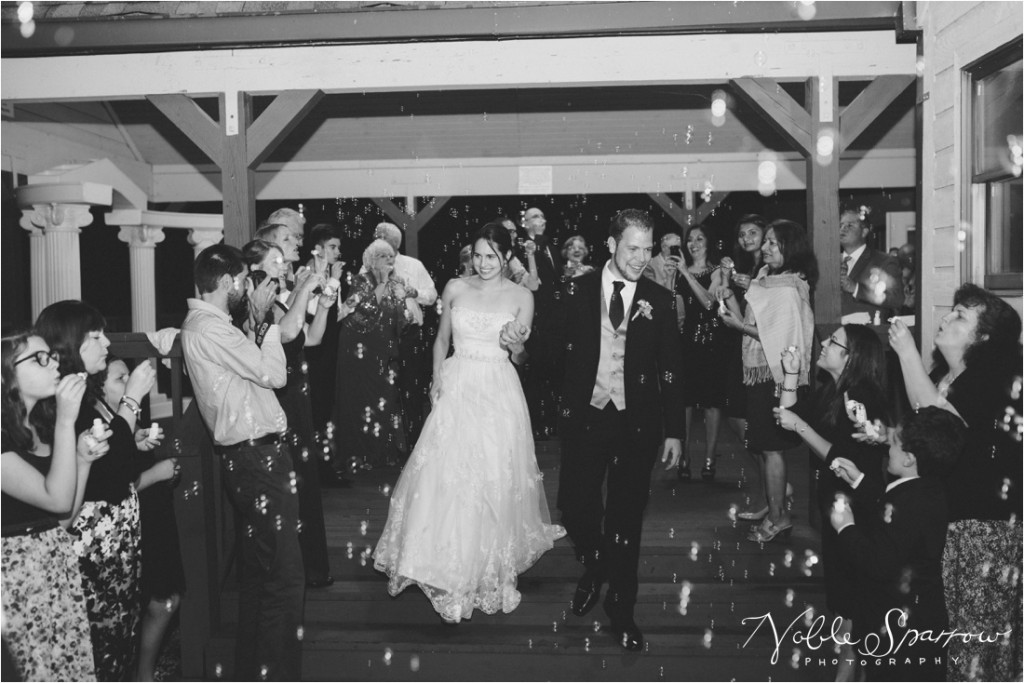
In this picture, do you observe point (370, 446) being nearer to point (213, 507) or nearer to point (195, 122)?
point (213, 507)

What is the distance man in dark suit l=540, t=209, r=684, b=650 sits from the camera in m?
4.14

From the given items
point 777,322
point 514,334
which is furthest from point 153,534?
point 777,322

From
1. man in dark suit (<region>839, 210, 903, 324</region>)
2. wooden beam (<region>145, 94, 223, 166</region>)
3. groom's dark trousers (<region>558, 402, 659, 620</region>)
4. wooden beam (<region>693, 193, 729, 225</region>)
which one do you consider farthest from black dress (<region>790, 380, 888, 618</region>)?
wooden beam (<region>693, 193, 729, 225</region>)

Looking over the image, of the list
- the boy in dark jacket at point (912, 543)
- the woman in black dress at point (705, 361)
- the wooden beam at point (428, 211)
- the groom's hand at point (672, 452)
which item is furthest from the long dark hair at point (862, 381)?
the wooden beam at point (428, 211)

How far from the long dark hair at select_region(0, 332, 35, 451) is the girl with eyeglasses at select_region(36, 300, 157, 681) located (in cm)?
36

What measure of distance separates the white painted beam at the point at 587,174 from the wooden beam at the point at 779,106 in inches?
168

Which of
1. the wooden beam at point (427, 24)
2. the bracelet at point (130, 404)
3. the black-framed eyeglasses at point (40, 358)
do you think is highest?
the wooden beam at point (427, 24)

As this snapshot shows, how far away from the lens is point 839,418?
12.4 feet

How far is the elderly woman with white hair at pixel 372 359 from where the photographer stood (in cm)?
648

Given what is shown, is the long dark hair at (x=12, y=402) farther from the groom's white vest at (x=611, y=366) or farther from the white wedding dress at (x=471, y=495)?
the groom's white vest at (x=611, y=366)

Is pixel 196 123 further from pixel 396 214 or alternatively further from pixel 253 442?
pixel 396 214

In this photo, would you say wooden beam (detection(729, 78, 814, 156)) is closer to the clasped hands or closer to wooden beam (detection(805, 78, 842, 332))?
wooden beam (detection(805, 78, 842, 332))

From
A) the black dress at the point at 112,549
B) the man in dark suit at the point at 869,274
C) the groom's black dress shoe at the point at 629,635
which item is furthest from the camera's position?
the man in dark suit at the point at 869,274

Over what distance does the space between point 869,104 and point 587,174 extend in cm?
460
